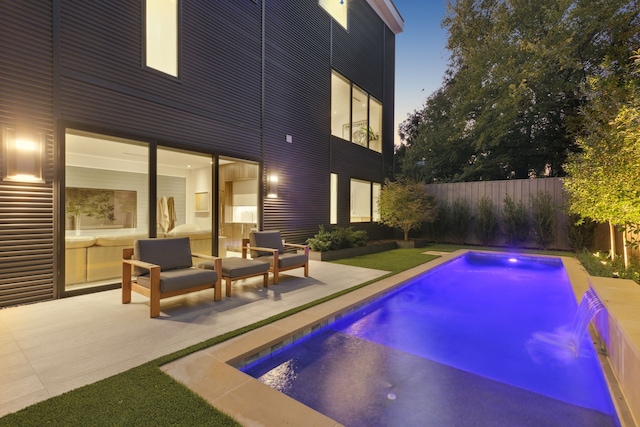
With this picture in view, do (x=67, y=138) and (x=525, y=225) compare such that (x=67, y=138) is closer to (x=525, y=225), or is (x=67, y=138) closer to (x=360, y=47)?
(x=360, y=47)

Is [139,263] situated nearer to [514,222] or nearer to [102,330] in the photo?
[102,330]

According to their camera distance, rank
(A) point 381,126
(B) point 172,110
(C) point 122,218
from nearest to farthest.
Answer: (B) point 172,110 → (C) point 122,218 → (A) point 381,126

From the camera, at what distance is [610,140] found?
189 inches

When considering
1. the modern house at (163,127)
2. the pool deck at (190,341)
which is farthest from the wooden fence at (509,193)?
the pool deck at (190,341)

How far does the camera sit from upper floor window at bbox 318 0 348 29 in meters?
9.29

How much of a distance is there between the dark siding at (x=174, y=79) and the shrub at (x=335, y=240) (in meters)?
2.64

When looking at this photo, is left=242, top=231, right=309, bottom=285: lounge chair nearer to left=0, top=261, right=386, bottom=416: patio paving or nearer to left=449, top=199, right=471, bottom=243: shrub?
left=0, top=261, right=386, bottom=416: patio paving

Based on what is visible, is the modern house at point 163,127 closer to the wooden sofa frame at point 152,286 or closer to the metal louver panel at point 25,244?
the metal louver panel at point 25,244

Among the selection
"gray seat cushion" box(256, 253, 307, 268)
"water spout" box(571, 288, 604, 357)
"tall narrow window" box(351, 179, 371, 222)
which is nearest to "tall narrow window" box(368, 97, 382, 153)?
"tall narrow window" box(351, 179, 371, 222)

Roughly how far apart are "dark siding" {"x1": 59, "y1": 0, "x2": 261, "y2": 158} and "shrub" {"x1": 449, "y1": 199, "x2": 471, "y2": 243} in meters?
7.99

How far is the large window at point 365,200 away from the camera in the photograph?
11094 millimetres

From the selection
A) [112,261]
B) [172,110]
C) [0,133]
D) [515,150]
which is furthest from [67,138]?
[515,150]

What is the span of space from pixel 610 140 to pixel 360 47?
8.12 metres

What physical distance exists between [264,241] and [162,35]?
13.1 feet
